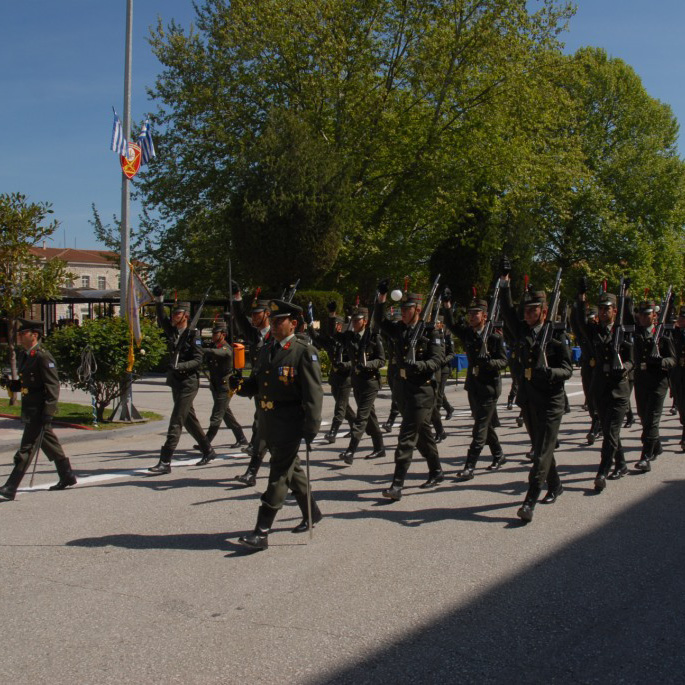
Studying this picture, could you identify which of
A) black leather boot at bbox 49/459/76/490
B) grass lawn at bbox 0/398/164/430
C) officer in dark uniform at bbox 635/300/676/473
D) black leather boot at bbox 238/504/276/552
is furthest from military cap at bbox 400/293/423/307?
grass lawn at bbox 0/398/164/430

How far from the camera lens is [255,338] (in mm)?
9672

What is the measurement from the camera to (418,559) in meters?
5.73

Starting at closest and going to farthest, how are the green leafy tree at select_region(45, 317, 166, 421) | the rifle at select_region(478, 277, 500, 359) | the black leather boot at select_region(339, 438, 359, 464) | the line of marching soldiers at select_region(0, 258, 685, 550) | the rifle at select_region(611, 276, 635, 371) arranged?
the line of marching soldiers at select_region(0, 258, 685, 550) < the rifle at select_region(611, 276, 635, 371) < the rifle at select_region(478, 277, 500, 359) < the black leather boot at select_region(339, 438, 359, 464) < the green leafy tree at select_region(45, 317, 166, 421)

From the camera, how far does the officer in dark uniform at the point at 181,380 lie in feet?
30.3

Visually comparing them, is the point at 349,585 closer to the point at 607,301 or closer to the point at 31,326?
the point at 31,326

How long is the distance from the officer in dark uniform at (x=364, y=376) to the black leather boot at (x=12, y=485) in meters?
3.81

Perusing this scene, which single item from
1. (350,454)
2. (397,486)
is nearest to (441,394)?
(350,454)

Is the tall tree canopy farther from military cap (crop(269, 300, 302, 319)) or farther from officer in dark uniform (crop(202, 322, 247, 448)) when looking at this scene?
military cap (crop(269, 300, 302, 319))

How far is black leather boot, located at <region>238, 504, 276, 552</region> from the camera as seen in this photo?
5.93 m

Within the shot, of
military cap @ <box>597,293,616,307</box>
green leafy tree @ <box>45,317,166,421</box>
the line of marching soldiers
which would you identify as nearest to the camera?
the line of marching soldiers

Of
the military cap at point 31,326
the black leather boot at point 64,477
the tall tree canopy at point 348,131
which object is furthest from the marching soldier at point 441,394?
the tall tree canopy at point 348,131

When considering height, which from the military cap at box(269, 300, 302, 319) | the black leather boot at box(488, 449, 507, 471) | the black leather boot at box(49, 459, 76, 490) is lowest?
the black leather boot at box(488, 449, 507, 471)

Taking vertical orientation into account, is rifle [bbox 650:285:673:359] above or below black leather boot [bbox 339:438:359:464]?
above

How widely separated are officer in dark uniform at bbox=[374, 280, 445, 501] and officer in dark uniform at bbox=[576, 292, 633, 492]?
1675mm
